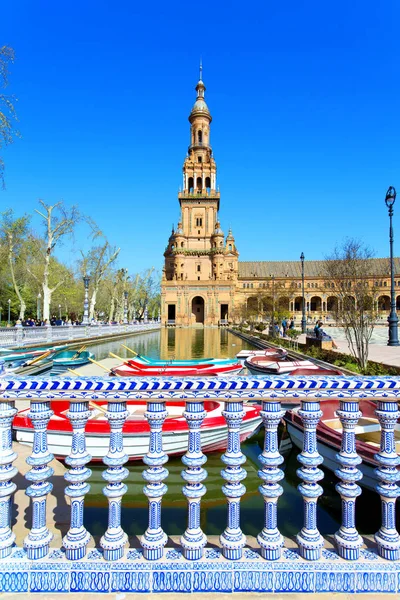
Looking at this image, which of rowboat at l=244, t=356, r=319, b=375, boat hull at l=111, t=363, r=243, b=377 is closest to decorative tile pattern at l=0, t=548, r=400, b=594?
boat hull at l=111, t=363, r=243, b=377

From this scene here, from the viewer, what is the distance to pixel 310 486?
2.33 m

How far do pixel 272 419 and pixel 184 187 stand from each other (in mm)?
78337

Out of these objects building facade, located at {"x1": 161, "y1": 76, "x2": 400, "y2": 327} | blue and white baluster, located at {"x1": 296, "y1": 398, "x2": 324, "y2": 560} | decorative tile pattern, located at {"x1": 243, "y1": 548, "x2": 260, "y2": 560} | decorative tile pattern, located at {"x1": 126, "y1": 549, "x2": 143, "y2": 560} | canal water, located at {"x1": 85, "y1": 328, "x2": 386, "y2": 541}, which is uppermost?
building facade, located at {"x1": 161, "y1": 76, "x2": 400, "y2": 327}

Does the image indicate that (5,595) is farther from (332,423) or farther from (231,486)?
(332,423)

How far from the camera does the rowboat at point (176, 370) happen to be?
34.7ft

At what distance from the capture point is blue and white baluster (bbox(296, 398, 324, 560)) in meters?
2.28

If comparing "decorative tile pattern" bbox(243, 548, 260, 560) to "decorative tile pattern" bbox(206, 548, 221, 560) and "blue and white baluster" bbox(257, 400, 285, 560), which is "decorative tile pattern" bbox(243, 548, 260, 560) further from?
"decorative tile pattern" bbox(206, 548, 221, 560)

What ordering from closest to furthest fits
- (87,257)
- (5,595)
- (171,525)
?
(5,595), (171,525), (87,257)

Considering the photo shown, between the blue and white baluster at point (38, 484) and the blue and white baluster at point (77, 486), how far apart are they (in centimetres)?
14

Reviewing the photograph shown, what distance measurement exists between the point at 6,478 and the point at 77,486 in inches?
17.4

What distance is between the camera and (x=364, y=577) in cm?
223

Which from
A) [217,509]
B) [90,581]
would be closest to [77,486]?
[90,581]

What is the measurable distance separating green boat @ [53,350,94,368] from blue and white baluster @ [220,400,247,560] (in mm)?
12508

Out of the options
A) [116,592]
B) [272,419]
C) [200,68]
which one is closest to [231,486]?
[272,419]
